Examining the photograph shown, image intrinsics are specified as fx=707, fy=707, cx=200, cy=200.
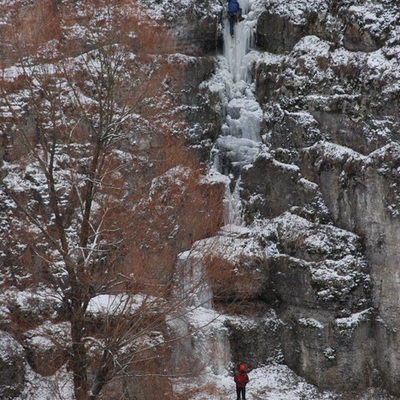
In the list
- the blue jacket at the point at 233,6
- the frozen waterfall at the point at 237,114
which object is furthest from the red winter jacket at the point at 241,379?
the blue jacket at the point at 233,6

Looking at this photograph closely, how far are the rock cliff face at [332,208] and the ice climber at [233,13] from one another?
307 centimetres

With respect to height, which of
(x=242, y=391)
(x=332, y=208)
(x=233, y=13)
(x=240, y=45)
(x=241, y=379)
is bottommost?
(x=242, y=391)

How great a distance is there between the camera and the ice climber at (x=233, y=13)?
82.2 feet

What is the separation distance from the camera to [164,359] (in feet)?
64.1

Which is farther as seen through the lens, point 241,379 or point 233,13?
point 233,13

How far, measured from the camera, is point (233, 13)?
82.9ft

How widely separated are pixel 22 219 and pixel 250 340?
308 inches

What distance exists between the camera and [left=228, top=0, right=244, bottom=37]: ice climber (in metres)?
25.1

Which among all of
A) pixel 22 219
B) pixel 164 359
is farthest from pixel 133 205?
pixel 164 359

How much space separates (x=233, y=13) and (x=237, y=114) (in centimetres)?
381

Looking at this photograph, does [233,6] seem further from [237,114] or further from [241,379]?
[241,379]

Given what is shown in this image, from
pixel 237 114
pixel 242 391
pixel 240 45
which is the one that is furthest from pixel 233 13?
pixel 242 391

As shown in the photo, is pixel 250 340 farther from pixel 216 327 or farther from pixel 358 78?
pixel 358 78

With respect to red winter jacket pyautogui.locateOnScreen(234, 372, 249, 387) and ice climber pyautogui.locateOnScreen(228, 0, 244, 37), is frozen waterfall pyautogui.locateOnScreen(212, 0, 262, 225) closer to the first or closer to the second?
ice climber pyautogui.locateOnScreen(228, 0, 244, 37)
